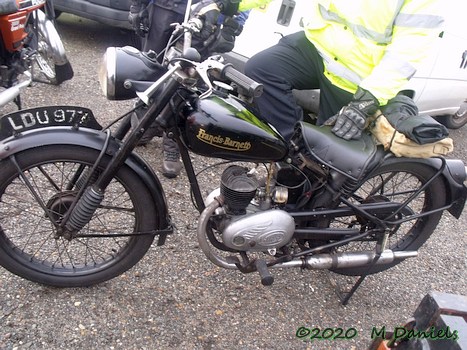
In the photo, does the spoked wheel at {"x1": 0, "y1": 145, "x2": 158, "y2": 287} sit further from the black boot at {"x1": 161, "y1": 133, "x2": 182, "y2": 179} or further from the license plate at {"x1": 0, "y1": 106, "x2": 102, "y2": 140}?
the black boot at {"x1": 161, "y1": 133, "x2": 182, "y2": 179}

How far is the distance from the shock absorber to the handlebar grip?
0.79m

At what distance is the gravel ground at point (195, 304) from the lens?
7.06ft

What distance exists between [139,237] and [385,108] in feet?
4.57

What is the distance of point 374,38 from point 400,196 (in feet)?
3.32

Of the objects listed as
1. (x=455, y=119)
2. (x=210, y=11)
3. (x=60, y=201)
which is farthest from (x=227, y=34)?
(x=455, y=119)

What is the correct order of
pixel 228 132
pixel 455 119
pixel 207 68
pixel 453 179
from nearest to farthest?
pixel 207 68 < pixel 228 132 < pixel 453 179 < pixel 455 119

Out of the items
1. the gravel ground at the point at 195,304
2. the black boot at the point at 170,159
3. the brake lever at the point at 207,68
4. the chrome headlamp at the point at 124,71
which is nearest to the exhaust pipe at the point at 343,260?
the gravel ground at the point at 195,304

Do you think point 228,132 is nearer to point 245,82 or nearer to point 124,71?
point 245,82

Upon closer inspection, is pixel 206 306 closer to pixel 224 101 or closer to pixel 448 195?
pixel 224 101

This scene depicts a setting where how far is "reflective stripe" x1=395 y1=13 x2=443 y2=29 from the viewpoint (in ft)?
6.54

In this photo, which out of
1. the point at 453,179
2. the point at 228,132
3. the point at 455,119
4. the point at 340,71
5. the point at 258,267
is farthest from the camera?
the point at 455,119

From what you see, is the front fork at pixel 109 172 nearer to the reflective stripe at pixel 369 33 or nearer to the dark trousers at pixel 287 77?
the dark trousers at pixel 287 77

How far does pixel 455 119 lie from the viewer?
552 centimetres

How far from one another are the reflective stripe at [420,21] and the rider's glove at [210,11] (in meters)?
1.03
